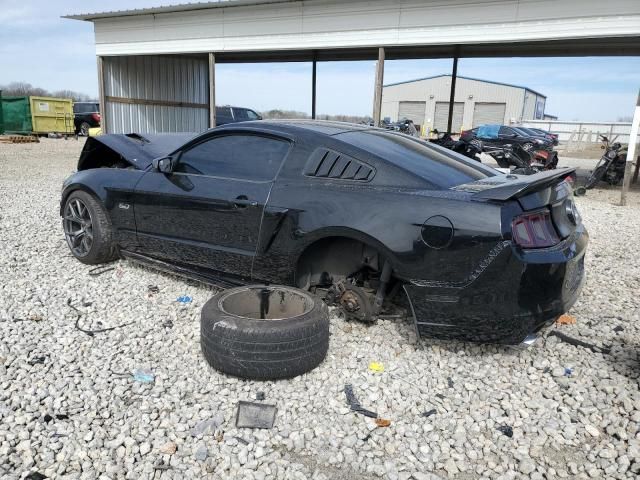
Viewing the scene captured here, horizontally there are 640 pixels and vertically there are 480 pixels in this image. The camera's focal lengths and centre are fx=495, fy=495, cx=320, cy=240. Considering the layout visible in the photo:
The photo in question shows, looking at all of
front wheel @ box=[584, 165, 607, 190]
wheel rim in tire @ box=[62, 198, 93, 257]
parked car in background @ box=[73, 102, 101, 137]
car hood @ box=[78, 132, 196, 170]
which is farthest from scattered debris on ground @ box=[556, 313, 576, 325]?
parked car in background @ box=[73, 102, 101, 137]

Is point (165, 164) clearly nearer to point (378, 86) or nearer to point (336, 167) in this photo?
point (336, 167)

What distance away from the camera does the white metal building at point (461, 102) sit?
154 feet

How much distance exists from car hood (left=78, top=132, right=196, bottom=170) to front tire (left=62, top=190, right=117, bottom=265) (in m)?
0.57

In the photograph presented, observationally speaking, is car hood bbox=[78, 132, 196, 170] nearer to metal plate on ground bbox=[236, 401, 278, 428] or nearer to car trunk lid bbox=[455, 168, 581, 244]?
metal plate on ground bbox=[236, 401, 278, 428]

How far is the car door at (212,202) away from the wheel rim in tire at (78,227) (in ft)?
2.33

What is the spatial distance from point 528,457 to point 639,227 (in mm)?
6768

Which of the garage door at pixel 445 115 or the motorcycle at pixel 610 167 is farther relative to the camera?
the garage door at pixel 445 115

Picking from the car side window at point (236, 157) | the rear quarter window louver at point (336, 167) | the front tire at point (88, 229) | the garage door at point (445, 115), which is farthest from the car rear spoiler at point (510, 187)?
the garage door at point (445, 115)

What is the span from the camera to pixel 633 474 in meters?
2.17

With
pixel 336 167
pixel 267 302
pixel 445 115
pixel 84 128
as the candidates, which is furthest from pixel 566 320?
pixel 445 115

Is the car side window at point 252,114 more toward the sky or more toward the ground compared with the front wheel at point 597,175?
more toward the sky

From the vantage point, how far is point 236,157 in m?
3.76

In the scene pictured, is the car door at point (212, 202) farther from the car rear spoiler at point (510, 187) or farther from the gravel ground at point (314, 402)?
the car rear spoiler at point (510, 187)

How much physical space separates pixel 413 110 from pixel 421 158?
4817 cm
